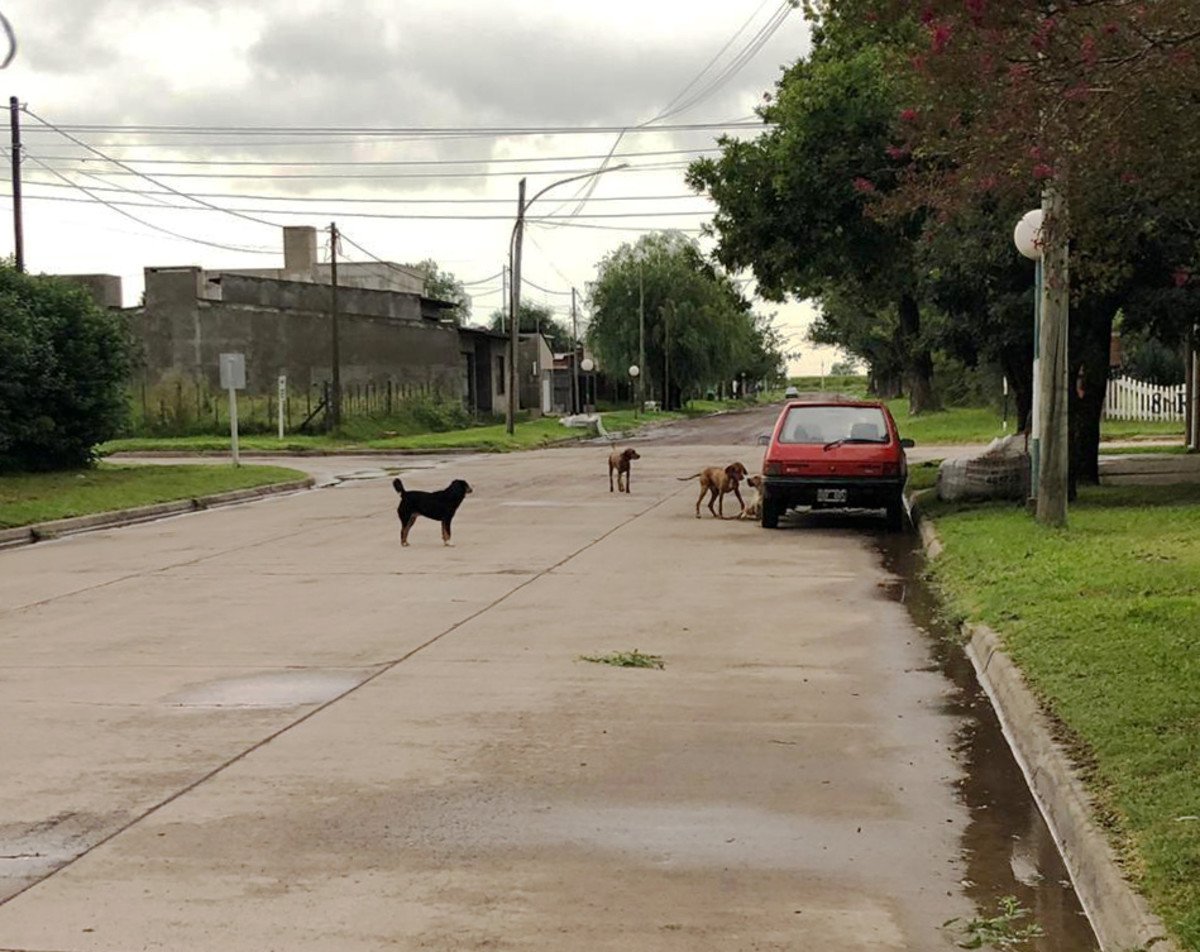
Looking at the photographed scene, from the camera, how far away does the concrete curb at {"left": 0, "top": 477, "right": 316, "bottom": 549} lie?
69.3 ft

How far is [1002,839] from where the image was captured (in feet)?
20.3

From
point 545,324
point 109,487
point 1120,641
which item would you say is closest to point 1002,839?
point 1120,641

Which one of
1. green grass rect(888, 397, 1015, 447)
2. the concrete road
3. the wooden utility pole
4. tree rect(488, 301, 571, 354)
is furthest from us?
tree rect(488, 301, 571, 354)

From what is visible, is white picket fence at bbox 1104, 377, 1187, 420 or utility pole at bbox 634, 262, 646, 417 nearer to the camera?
white picket fence at bbox 1104, 377, 1187, 420

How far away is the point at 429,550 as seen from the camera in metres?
17.4

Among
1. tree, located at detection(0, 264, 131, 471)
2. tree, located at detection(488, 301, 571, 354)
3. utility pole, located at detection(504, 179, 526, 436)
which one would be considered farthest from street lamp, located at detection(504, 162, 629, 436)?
tree, located at detection(488, 301, 571, 354)

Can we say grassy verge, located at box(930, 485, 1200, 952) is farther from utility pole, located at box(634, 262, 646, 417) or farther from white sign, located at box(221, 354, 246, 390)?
utility pole, located at box(634, 262, 646, 417)

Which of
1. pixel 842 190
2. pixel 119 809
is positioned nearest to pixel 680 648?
pixel 119 809

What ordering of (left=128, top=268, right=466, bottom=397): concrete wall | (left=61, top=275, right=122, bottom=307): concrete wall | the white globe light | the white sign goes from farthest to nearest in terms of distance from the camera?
(left=61, top=275, right=122, bottom=307): concrete wall
(left=128, top=268, right=466, bottom=397): concrete wall
the white sign
the white globe light

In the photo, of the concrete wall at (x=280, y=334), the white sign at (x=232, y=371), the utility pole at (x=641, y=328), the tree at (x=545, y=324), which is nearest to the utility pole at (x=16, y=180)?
the white sign at (x=232, y=371)

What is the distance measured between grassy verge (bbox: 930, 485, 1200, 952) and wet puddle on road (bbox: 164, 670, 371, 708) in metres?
4.15

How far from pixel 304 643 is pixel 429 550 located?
254 inches

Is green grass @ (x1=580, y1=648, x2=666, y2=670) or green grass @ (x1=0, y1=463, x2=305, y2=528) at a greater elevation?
green grass @ (x1=0, y1=463, x2=305, y2=528)

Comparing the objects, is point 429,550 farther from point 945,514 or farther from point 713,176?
point 713,176
